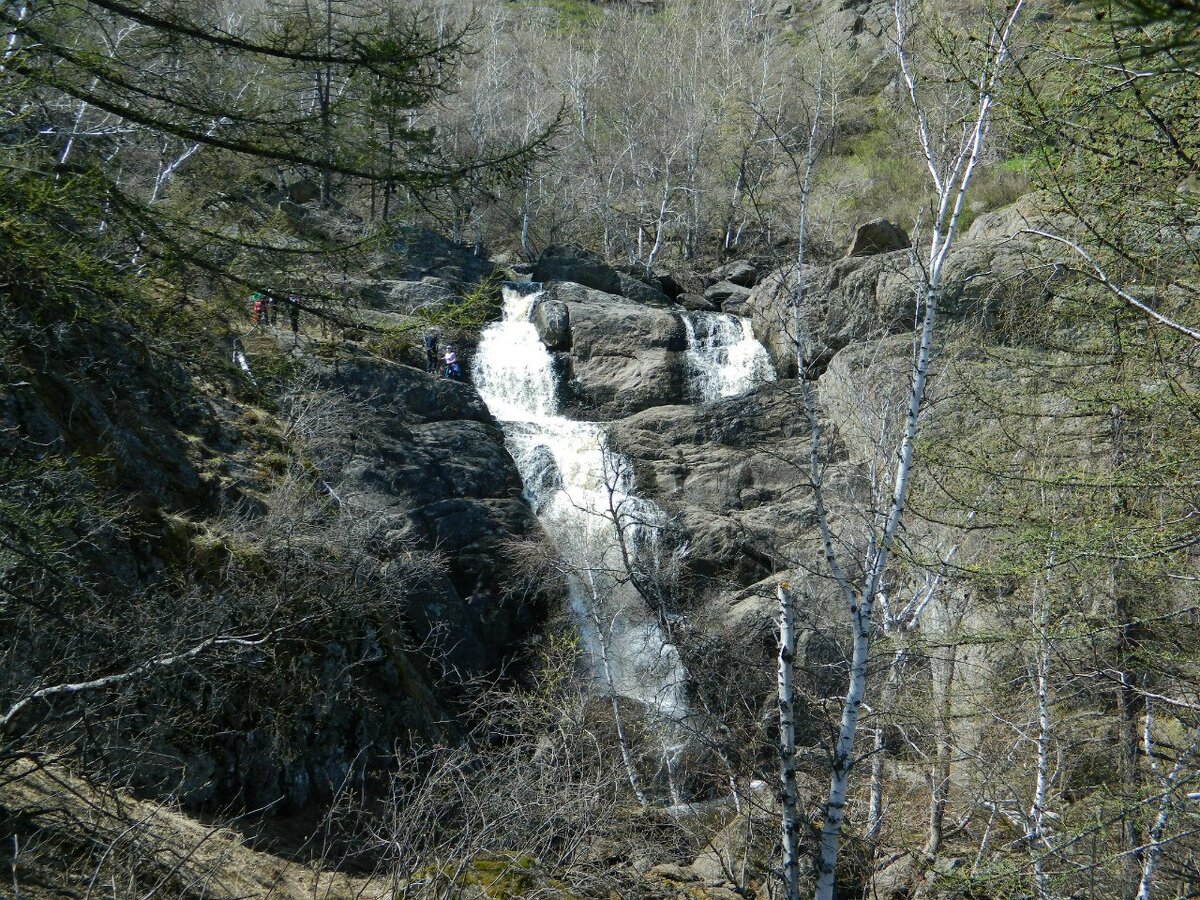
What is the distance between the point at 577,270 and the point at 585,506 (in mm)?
12072

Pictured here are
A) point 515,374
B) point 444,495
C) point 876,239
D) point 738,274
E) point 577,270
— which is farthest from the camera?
point 738,274

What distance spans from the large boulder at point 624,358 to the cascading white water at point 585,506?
101 centimetres

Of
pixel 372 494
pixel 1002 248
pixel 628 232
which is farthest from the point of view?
pixel 628 232

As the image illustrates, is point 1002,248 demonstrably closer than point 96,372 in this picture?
No

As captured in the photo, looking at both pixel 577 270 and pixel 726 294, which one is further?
pixel 726 294

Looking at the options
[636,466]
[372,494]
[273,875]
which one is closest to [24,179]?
[273,875]

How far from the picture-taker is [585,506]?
20.1 metres

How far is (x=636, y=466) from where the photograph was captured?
20.8m

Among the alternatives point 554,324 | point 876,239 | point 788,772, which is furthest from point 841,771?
point 876,239

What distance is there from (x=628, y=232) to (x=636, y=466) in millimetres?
18129

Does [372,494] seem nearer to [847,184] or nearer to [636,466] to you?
[636,466]

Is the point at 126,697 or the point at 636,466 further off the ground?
the point at 126,697

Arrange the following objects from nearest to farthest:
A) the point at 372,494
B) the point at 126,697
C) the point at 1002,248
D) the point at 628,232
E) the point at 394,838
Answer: the point at 394,838 → the point at 126,697 → the point at 372,494 → the point at 1002,248 → the point at 628,232

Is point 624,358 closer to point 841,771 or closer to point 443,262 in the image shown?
point 443,262
